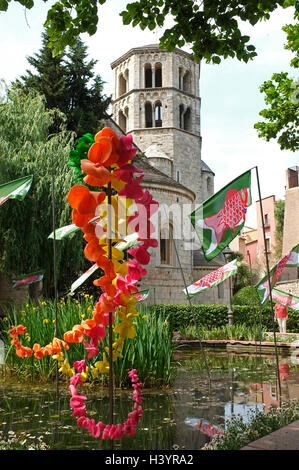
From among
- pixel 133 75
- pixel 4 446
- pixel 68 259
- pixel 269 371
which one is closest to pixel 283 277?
pixel 133 75

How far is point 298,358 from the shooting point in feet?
31.0

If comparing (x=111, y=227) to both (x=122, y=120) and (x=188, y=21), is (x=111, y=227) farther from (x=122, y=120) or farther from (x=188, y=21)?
(x=122, y=120)

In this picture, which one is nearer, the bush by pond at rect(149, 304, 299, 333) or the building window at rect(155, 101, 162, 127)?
the bush by pond at rect(149, 304, 299, 333)

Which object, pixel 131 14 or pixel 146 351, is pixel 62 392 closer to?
pixel 146 351

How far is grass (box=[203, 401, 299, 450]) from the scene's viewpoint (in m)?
2.87

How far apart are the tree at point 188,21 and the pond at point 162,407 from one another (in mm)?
4136

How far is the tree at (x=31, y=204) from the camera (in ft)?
40.9

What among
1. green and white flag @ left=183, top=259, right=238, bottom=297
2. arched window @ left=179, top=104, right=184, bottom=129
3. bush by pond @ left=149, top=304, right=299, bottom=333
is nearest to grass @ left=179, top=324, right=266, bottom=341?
bush by pond @ left=149, top=304, right=299, bottom=333

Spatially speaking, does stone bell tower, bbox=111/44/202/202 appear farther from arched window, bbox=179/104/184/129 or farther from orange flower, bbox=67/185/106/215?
orange flower, bbox=67/185/106/215

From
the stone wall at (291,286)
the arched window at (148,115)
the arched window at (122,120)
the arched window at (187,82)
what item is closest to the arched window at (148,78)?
the arched window at (148,115)

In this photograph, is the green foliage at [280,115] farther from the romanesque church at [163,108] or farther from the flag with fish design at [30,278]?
the romanesque church at [163,108]

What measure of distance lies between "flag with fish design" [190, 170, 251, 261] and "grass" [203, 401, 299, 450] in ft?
5.66

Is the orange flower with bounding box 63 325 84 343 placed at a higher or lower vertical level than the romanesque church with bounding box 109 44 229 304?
lower

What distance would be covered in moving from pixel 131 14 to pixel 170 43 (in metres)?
0.63
